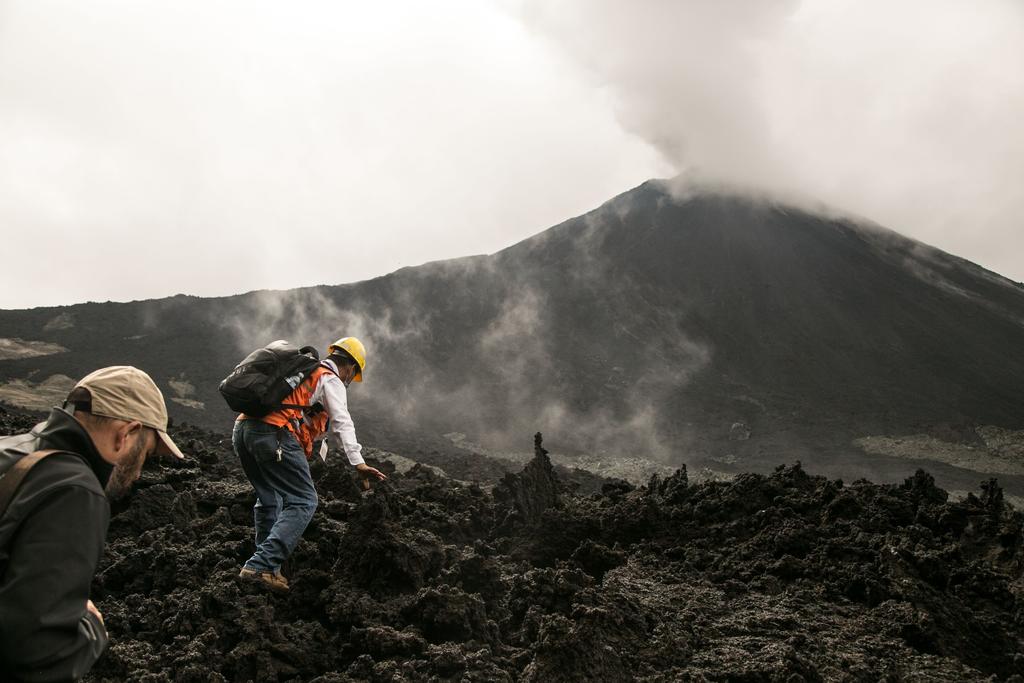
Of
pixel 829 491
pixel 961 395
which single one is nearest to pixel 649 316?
pixel 961 395

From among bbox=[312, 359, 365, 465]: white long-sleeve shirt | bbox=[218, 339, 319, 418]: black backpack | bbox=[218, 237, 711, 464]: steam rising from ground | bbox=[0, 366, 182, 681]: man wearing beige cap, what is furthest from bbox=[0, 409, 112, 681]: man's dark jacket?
bbox=[218, 237, 711, 464]: steam rising from ground

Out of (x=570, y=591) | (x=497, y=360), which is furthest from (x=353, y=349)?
(x=497, y=360)

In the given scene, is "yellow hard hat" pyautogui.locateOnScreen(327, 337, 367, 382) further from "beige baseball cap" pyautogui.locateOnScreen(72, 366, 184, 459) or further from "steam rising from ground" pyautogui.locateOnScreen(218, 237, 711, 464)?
"steam rising from ground" pyautogui.locateOnScreen(218, 237, 711, 464)

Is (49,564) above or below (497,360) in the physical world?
below

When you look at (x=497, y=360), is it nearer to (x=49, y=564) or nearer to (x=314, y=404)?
(x=314, y=404)

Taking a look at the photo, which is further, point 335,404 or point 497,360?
point 497,360

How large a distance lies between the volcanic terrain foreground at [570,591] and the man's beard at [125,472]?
1719mm

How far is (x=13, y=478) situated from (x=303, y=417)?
2822 mm

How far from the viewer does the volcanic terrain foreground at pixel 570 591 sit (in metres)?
3.51

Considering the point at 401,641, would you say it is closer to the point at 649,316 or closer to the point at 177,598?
the point at 177,598

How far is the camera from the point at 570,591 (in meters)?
4.22

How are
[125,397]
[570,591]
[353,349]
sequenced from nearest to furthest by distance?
[125,397] < [570,591] < [353,349]

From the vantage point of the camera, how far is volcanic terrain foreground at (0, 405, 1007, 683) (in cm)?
351

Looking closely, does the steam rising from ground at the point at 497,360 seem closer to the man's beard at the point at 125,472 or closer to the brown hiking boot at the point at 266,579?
the brown hiking boot at the point at 266,579
